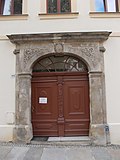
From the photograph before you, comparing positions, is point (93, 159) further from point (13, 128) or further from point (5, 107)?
point (5, 107)

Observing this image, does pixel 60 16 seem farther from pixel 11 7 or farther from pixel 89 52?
pixel 11 7

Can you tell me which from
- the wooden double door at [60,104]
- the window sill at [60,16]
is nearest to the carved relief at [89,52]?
the wooden double door at [60,104]

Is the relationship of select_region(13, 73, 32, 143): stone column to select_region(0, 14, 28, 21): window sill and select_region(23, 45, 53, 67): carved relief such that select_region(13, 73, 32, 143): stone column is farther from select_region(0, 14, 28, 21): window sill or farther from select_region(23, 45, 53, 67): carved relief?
select_region(0, 14, 28, 21): window sill

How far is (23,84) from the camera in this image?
24.9 ft

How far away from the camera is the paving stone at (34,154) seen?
19.2 ft

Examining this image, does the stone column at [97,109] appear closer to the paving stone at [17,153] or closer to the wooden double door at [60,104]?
the wooden double door at [60,104]

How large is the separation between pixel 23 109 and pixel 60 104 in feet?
4.26

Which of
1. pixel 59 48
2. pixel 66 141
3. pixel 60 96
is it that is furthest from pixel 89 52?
pixel 66 141

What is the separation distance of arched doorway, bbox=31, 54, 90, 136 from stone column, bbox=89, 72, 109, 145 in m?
0.36

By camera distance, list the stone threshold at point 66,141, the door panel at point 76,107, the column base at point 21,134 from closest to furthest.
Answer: the stone threshold at point 66,141 < the column base at point 21,134 < the door panel at point 76,107

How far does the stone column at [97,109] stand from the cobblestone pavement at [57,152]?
0.38 meters

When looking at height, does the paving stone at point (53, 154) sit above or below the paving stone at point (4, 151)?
below

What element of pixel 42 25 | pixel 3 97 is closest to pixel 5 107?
pixel 3 97

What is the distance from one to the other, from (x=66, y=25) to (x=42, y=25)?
33.3 inches
